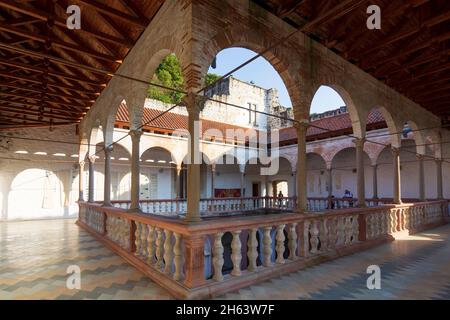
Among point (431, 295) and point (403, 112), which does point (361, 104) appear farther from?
point (431, 295)

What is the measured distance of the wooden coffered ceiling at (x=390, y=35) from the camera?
4.84m

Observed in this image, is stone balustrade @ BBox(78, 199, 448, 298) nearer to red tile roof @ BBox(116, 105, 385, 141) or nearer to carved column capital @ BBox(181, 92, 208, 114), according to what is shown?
carved column capital @ BBox(181, 92, 208, 114)

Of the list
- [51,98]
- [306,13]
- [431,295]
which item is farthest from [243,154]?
[431,295]

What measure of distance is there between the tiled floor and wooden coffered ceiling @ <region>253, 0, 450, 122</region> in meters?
3.72

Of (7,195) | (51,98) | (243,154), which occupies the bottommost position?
(7,195)

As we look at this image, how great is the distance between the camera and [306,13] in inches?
203

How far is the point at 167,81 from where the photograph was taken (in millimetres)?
24625

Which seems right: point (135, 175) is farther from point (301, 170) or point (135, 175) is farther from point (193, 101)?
point (301, 170)

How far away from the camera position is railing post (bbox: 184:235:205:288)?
3.52 m

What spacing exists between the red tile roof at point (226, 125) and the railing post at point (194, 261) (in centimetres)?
990

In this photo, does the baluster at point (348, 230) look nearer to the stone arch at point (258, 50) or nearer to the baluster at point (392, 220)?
the baluster at point (392, 220)

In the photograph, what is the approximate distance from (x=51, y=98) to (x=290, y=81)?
8.37m
